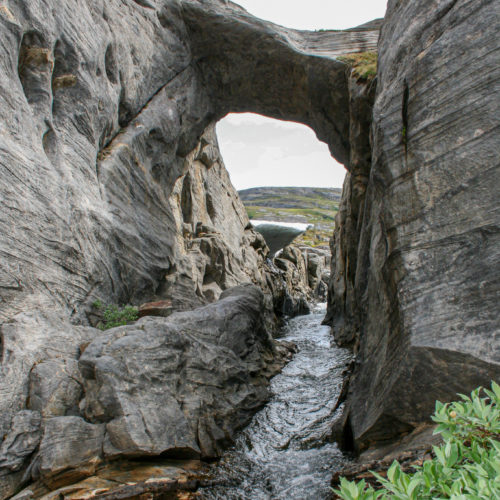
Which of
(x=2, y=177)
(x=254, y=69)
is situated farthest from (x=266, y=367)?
(x=254, y=69)

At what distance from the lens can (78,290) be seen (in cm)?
1148

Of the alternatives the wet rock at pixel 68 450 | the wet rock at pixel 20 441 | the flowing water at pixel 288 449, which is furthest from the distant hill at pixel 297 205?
the wet rock at pixel 20 441

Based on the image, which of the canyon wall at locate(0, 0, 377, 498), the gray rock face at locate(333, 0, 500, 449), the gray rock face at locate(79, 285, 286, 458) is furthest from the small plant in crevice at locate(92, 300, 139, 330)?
the gray rock face at locate(333, 0, 500, 449)

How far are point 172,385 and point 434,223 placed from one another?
7.31 m

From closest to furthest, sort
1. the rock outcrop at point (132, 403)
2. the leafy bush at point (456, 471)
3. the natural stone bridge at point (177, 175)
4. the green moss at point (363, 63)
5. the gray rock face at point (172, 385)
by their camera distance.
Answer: the leafy bush at point (456, 471) → the rock outcrop at point (132, 403) → the natural stone bridge at point (177, 175) → the gray rock face at point (172, 385) → the green moss at point (363, 63)

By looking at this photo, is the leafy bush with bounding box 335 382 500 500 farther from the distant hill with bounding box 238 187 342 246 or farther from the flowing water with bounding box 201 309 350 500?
the distant hill with bounding box 238 187 342 246

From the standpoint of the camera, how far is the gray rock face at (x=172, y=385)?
8.16m

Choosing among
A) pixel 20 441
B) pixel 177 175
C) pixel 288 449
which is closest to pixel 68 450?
pixel 20 441

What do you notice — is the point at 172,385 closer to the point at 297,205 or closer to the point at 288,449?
the point at 288,449

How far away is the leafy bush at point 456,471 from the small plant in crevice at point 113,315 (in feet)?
35.3

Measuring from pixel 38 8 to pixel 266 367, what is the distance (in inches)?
586

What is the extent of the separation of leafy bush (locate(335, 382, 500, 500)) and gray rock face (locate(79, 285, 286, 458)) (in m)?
6.73

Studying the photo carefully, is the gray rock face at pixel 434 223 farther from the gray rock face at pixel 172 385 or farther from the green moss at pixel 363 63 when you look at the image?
the green moss at pixel 363 63

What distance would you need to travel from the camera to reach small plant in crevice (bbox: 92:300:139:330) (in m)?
12.0
